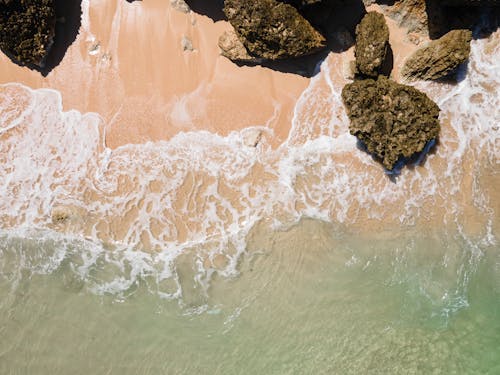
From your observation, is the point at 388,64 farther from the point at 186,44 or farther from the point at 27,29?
the point at 27,29

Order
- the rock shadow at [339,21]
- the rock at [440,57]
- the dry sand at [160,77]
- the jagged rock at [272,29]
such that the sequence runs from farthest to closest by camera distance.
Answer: the dry sand at [160,77] → the rock shadow at [339,21] → the rock at [440,57] → the jagged rock at [272,29]

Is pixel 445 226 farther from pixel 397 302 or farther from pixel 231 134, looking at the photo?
pixel 231 134

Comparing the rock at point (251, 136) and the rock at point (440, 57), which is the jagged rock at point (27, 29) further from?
the rock at point (440, 57)

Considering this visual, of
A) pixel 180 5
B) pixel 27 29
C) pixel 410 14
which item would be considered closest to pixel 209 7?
pixel 180 5

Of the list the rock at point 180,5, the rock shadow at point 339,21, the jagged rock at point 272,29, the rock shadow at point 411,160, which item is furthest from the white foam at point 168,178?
the rock at point 180,5

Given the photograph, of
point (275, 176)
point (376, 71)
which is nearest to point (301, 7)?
point (376, 71)

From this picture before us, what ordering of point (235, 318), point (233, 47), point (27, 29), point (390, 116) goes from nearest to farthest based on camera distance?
point (27, 29), point (390, 116), point (233, 47), point (235, 318)

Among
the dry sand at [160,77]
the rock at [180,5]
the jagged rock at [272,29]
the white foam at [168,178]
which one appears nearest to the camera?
the jagged rock at [272,29]

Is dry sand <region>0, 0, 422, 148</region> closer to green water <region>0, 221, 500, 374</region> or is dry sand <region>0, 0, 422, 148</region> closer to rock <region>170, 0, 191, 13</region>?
rock <region>170, 0, 191, 13</region>
